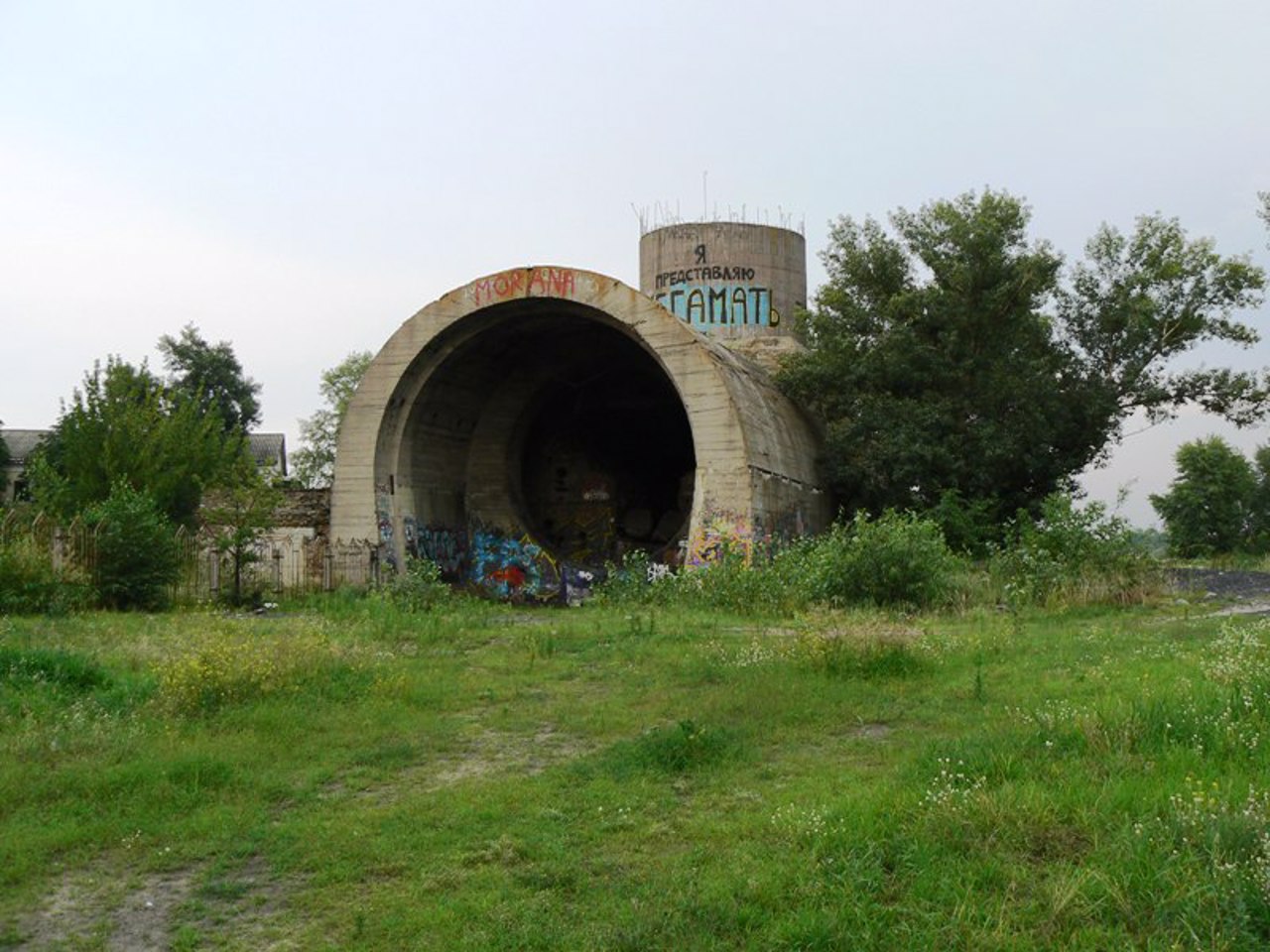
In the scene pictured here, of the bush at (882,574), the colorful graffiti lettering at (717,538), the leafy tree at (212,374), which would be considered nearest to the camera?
the bush at (882,574)

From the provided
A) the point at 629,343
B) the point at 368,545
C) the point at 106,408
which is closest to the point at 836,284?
the point at 629,343

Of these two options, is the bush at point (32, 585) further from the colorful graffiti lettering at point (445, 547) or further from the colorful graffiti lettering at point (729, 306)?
the colorful graffiti lettering at point (729, 306)

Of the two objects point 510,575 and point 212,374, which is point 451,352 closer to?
point 510,575

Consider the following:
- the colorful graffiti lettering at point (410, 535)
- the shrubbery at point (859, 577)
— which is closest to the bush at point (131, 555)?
the colorful graffiti lettering at point (410, 535)

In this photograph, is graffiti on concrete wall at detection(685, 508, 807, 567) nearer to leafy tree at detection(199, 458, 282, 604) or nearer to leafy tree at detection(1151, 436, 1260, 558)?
leafy tree at detection(199, 458, 282, 604)

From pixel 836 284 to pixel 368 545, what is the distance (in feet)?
40.0

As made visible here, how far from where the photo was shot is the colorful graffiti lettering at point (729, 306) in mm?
34188

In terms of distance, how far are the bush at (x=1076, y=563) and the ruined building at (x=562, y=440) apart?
4498mm

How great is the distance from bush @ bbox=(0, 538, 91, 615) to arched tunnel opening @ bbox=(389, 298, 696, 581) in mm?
7997

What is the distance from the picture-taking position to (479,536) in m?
26.3

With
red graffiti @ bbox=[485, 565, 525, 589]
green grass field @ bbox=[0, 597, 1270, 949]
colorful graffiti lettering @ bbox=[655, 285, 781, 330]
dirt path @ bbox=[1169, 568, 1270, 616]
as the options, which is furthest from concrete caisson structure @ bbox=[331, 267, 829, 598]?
green grass field @ bbox=[0, 597, 1270, 949]

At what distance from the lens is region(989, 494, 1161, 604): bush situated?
Answer: 16047mm

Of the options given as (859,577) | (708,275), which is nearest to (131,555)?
(859,577)

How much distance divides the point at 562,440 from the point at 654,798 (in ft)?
74.5
